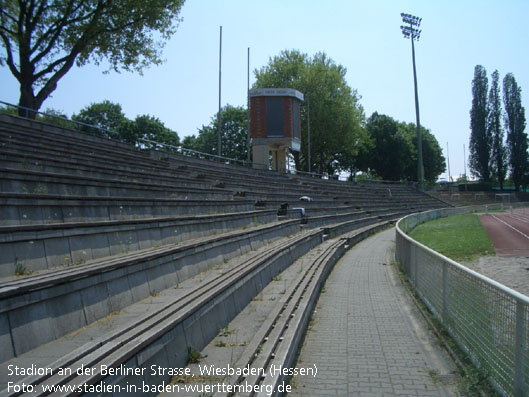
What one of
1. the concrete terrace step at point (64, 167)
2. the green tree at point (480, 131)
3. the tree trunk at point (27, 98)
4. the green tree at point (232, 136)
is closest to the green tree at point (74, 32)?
the tree trunk at point (27, 98)

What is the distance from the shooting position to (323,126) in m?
59.7

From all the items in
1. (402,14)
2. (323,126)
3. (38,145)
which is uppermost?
(402,14)

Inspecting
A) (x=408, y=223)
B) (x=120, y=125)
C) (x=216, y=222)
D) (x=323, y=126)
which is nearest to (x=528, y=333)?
(x=216, y=222)

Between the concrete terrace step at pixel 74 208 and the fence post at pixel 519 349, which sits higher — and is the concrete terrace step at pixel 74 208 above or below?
above

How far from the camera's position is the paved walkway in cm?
489

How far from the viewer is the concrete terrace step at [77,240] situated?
15.5 feet

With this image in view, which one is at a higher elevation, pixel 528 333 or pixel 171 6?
pixel 171 6

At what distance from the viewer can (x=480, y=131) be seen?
244ft

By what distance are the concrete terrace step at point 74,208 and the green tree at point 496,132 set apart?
75441mm

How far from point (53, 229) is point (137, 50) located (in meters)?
25.1

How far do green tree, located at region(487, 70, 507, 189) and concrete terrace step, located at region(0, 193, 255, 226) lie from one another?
7544cm

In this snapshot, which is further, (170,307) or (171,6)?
(171,6)

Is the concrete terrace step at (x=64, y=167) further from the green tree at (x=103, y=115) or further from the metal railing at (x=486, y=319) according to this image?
the green tree at (x=103, y=115)

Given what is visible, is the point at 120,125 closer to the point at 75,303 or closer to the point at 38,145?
the point at 38,145
